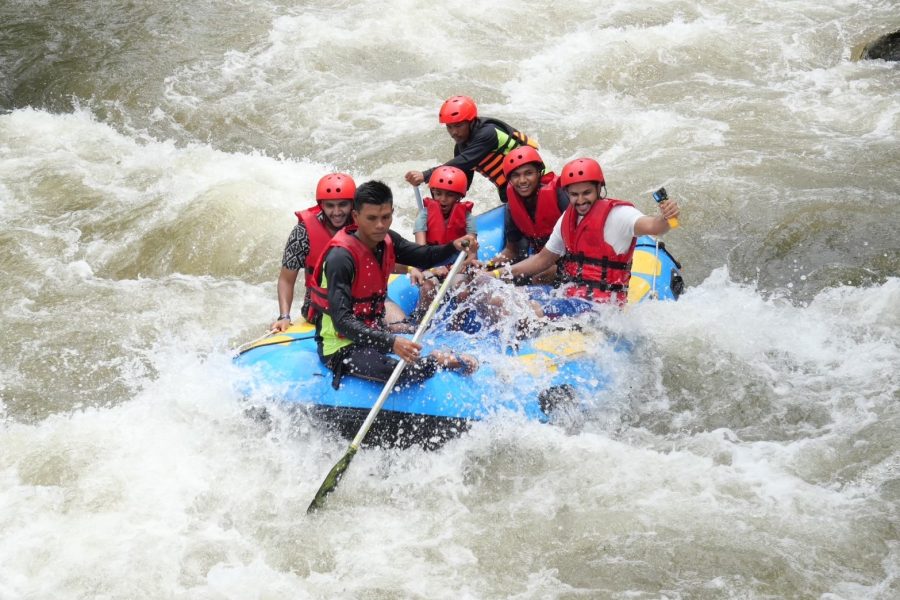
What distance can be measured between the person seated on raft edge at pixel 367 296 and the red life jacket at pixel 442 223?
809 millimetres

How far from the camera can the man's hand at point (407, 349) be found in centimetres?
452

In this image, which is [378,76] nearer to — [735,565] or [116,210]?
[116,210]

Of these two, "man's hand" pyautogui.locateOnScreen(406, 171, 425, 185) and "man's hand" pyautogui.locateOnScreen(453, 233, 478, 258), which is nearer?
"man's hand" pyautogui.locateOnScreen(453, 233, 478, 258)

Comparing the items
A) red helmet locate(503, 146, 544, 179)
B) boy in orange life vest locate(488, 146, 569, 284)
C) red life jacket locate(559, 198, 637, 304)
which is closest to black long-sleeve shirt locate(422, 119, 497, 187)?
boy in orange life vest locate(488, 146, 569, 284)

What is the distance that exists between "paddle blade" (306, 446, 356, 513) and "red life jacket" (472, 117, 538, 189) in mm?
2569

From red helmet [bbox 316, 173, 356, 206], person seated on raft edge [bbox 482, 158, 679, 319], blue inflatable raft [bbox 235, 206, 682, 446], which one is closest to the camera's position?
blue inflatable raft [bbox 235, 206, 682, 446]

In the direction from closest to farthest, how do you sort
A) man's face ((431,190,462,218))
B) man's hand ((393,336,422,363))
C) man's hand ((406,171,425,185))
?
man's hand ((393,336,422,363)), man's face ((431,190,462,218)), man's hand ((406,171,425,185))

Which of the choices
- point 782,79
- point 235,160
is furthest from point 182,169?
point 782,79

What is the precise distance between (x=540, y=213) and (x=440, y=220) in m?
0.64

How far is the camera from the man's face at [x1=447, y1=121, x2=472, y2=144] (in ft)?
20.9

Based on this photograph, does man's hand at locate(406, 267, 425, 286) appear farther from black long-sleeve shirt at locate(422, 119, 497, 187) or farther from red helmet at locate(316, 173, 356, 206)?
black long-sleeve shirt at locate(422, 119, 497, 187)

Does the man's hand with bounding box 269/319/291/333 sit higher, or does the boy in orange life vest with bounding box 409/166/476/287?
the boy in orange life vest with bounding box 409/166/476/287

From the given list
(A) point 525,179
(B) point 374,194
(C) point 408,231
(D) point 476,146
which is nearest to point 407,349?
(B) point 374,194

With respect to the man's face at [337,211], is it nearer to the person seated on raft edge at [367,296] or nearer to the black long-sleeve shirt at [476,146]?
the person seated on raft edge at [367,296]
